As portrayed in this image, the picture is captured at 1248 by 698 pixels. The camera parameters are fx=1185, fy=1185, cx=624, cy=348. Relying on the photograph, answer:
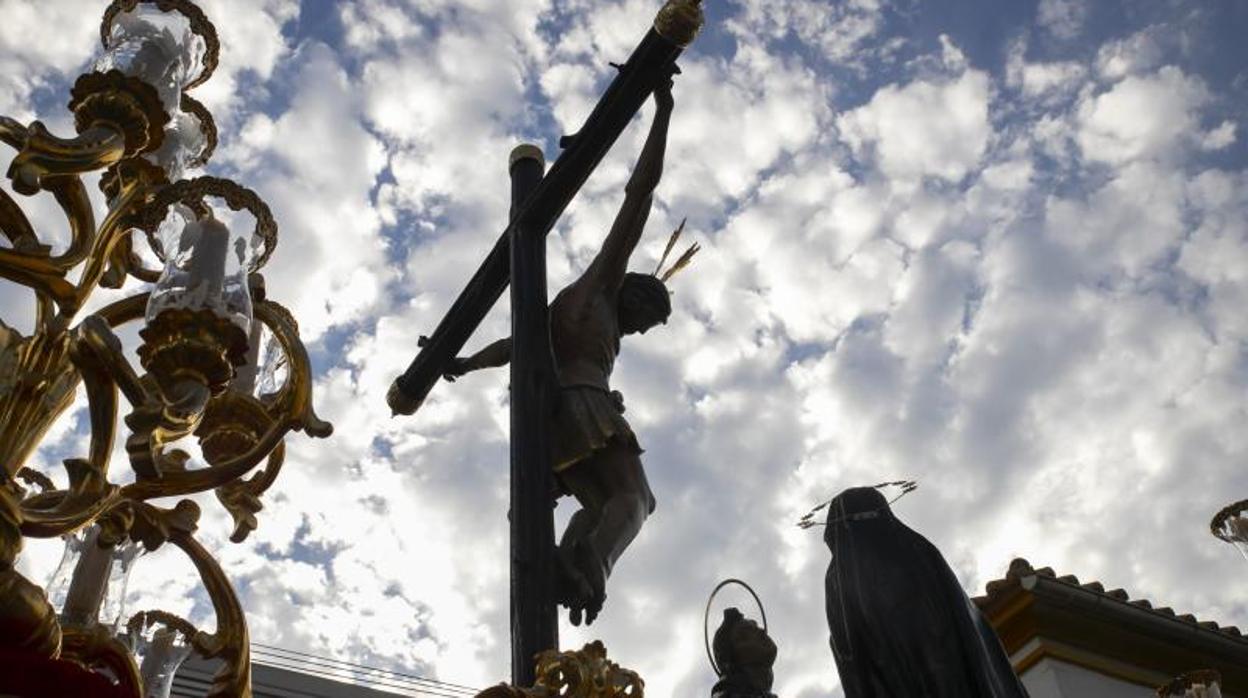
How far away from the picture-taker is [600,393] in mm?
3410


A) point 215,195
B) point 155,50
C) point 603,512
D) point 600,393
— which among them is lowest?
point 603,512

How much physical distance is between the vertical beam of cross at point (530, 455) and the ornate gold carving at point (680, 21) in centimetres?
69

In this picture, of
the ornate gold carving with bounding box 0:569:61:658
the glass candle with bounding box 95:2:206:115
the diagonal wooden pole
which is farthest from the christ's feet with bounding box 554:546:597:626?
the glass candle with bounding box 95:2:206:115

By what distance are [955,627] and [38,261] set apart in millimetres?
2796

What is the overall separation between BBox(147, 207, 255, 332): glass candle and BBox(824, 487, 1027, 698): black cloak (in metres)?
1.80

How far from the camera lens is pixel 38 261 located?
350 centimetres

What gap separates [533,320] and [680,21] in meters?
1.03

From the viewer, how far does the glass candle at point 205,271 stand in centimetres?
312

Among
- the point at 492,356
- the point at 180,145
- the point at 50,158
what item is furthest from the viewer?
the point at 180,145

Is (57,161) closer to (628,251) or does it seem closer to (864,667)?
(628,251)

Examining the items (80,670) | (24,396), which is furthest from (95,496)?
(80,670)

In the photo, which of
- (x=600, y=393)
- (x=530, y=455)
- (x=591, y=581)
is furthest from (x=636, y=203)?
(x=591, y=581)

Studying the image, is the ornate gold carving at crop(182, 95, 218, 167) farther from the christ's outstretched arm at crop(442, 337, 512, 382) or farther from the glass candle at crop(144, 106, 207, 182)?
the christ's outstretched arm at crop(442, 337, 512, 382)

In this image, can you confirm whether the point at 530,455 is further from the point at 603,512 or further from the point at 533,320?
the point at 533,320
